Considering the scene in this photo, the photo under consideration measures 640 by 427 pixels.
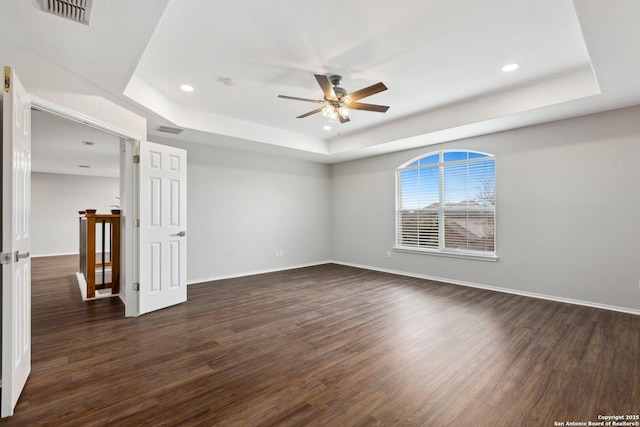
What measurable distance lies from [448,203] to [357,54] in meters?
3.48

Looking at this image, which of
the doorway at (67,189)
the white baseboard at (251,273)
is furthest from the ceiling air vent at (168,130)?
the white baseboard at (251,273)

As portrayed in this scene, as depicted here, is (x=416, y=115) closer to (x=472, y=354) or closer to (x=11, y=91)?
(x=472, y=354)

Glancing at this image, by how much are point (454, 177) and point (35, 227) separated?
11485 millimetres

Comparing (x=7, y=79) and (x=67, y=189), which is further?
(x=67, y=189)

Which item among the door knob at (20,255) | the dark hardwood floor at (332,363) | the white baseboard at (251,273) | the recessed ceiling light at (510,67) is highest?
the recessed ceiling light at (510,67)

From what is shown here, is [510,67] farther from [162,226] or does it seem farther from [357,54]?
[162,226]

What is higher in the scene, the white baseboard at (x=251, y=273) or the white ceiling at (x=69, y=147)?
the white ceiling at (x=69, y=147)

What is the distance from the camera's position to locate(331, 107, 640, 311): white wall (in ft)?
12.1

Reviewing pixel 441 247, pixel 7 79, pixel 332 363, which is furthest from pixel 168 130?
pixel 441 247

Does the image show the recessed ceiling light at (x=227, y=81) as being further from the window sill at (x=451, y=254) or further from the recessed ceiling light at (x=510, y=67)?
the window sill at (x=451, y=254)

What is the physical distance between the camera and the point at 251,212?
611cm

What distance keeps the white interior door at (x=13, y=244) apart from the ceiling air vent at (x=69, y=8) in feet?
1.63

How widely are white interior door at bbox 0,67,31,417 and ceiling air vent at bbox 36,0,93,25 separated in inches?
19.5

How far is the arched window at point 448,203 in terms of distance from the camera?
4957mm
